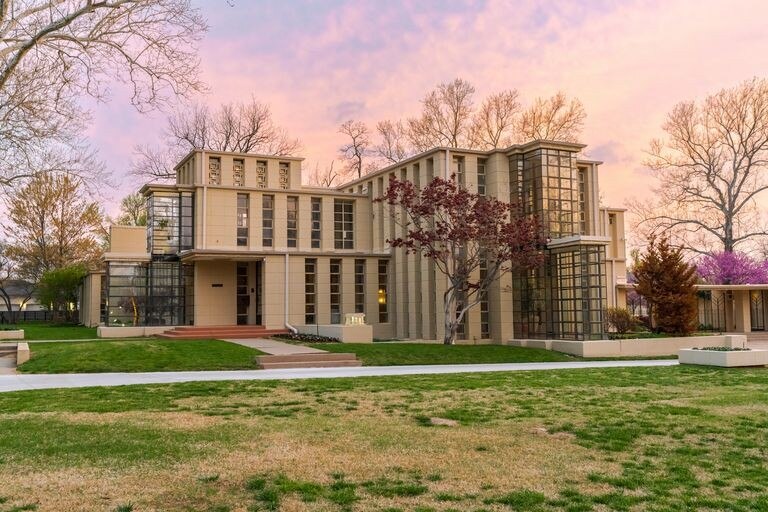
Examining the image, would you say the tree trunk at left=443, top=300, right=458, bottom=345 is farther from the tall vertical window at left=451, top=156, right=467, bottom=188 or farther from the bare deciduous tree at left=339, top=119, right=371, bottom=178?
the bare deciduous tree at left=339, top=119, right=371, bottom=178

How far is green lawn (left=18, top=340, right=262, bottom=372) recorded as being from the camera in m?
15.5

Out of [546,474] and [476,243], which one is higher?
[476,243]

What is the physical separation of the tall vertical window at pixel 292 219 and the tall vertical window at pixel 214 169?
11.2 feet

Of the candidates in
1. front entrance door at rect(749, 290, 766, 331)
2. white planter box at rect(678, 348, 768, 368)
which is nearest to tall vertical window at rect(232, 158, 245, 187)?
white planter box at rect(678, 348, 768, 368)

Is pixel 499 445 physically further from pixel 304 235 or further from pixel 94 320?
pixel 94 320

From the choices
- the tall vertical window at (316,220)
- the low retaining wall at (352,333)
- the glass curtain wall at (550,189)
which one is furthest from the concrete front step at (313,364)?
the tall vertical window at (316,220)

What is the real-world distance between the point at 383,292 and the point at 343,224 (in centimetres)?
376

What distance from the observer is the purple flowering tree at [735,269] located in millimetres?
40656

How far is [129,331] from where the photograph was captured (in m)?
27.5

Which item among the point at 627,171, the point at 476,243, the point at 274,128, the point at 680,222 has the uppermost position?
the point at 274,128

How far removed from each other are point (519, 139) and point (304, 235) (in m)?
17.5

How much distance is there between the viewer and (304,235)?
2930 cm

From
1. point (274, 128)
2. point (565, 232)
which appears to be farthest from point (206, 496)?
point (274, 128)

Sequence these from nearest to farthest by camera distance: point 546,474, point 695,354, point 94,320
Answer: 1. point 546,474
2. point 695,354
3. point 94,320
